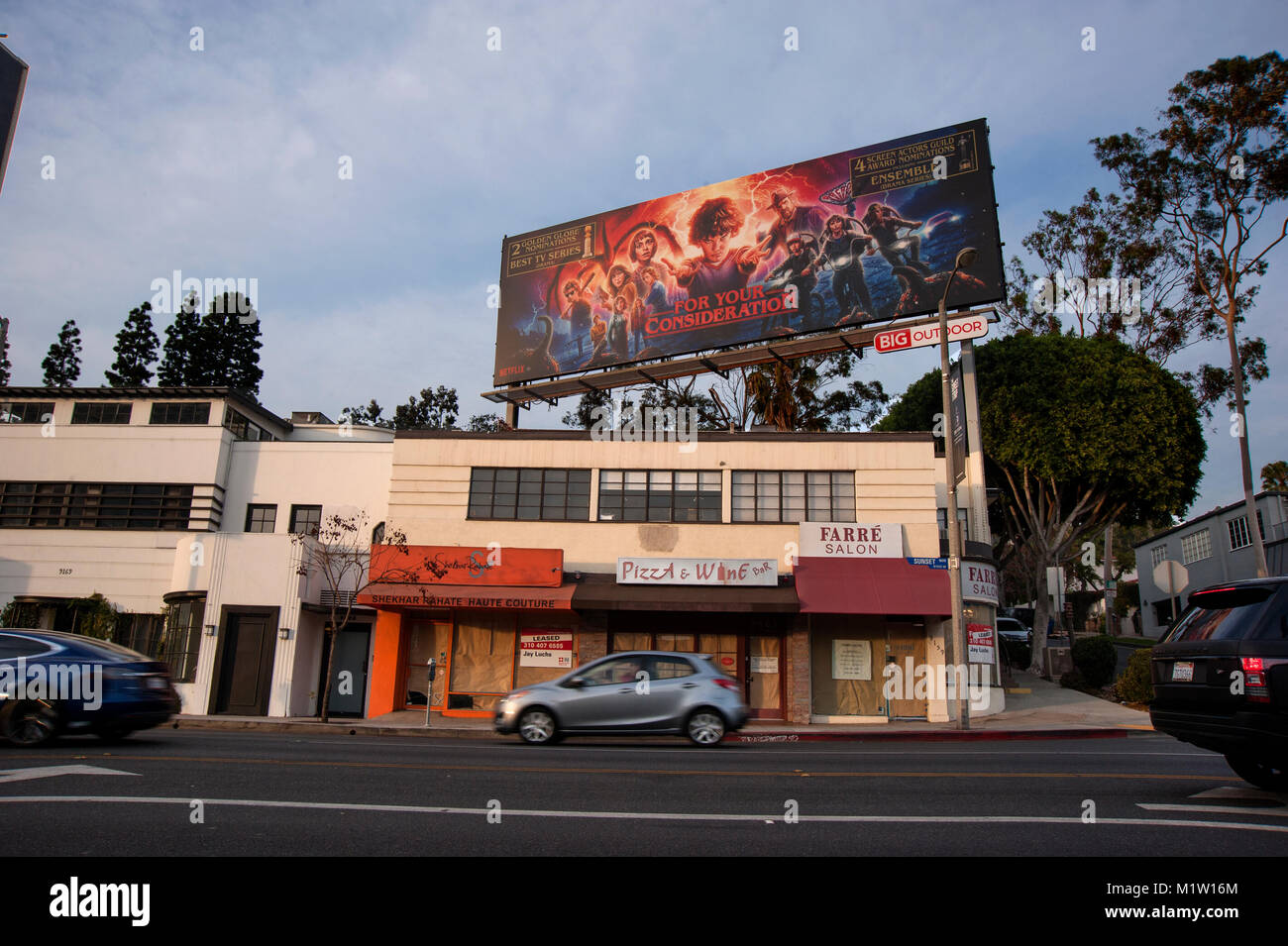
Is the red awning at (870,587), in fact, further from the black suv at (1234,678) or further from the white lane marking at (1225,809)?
the white lane marking at (1225,809)

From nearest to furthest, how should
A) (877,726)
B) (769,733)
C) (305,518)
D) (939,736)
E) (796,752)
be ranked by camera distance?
(796,752), (939,736), (769,733), (877,726), (305,518)

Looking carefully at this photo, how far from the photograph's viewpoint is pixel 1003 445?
3084 cm

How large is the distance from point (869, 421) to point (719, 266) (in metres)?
13.7

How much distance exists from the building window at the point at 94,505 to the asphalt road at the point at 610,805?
54.6ft

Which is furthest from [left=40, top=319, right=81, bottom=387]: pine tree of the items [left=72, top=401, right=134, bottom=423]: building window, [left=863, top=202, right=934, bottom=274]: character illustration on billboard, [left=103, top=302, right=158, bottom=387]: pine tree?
[left=863, top=202, right=934, bottom=274]: character illustration on billboard

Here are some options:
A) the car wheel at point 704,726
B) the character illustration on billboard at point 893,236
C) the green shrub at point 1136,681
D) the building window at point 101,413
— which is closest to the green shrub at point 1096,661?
the green shrub at point 1136,681

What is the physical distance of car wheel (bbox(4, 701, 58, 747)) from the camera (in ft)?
34.4

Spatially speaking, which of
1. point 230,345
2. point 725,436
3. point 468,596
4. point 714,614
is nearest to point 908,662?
point 714,614

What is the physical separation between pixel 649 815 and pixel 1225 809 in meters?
4.58

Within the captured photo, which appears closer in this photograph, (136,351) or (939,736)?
(939,736)

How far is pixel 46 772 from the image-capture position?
26.7 ft

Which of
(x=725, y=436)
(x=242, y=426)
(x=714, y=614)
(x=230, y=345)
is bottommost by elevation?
(x=714, y=614)

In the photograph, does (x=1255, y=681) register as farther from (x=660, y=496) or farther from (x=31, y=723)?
(x=660, y=496)
